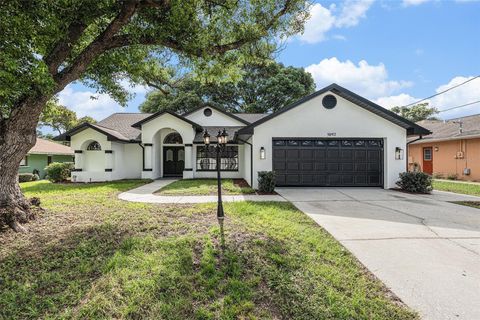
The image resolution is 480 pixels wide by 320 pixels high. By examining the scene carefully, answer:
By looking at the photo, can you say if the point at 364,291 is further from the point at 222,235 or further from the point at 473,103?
the point at 473,103

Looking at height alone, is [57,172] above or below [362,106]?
below

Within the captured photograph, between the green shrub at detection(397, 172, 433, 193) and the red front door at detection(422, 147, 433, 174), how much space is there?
11389mm

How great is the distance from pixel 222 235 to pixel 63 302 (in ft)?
8.67

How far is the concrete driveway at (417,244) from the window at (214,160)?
7.81 metres

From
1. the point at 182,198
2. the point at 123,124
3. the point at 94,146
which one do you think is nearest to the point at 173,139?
the point at 123,124

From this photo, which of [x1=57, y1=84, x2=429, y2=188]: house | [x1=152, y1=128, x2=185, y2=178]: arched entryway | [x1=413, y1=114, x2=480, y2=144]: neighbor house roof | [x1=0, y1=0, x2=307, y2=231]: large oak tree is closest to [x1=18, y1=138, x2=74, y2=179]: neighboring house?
[x1=152, y1=128, x2=185, y2=178]: arched entryway

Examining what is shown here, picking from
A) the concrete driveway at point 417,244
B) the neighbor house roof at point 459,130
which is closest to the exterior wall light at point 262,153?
the concrete driveway at point 417,244

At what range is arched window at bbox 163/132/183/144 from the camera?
55.4 feet

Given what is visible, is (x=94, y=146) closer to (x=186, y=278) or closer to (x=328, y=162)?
(x=328, y=162)

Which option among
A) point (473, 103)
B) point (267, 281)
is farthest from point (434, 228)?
point (473, 103)

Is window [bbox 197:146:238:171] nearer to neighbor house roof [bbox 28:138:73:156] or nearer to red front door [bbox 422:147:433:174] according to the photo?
neighbor house roof [bbox 28:138:73:156]

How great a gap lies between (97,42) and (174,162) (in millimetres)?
11838

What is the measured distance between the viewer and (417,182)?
10.7 m

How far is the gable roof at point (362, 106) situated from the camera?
11312 millimetres
